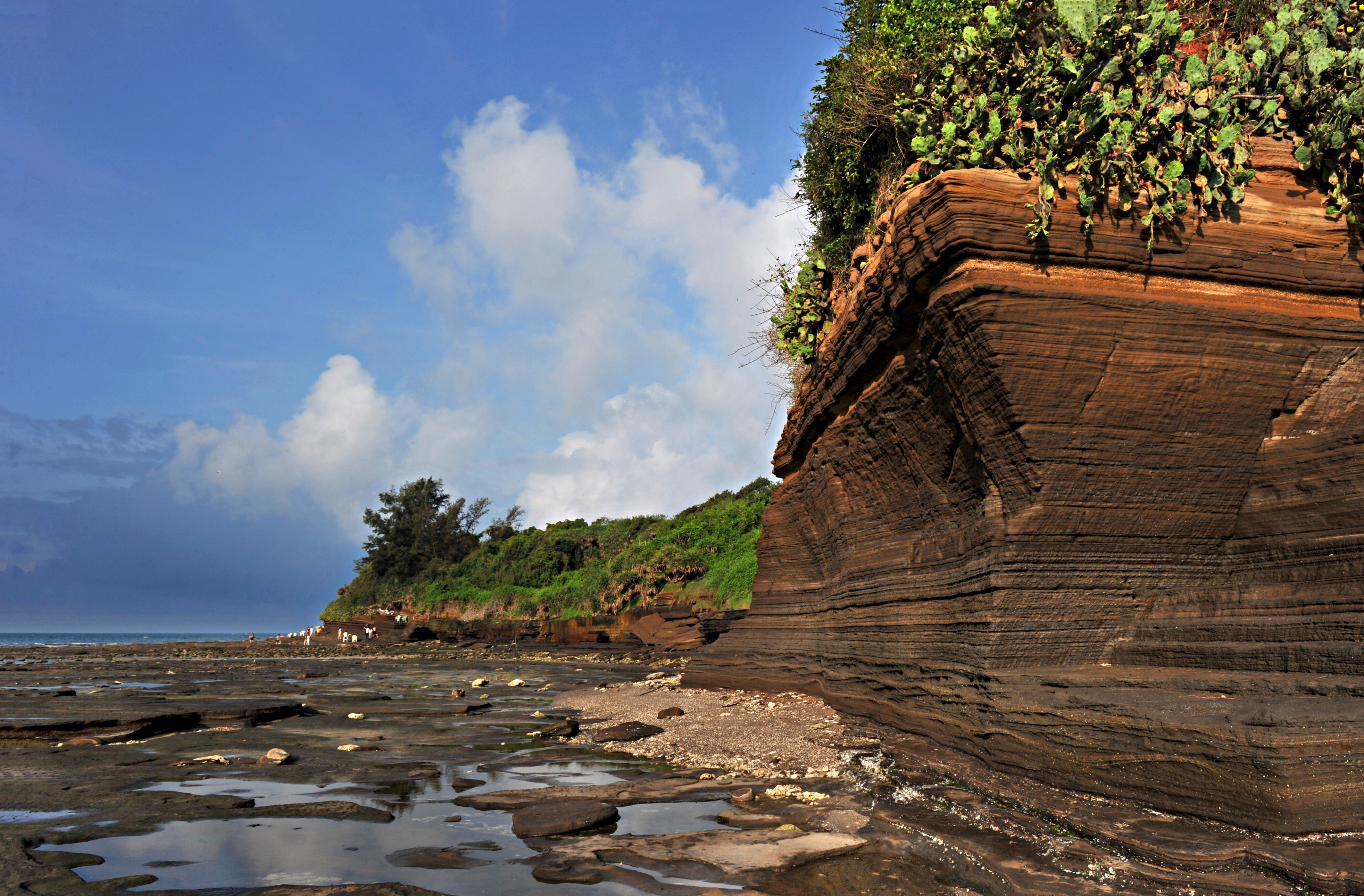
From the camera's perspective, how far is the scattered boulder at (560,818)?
4.68 metres

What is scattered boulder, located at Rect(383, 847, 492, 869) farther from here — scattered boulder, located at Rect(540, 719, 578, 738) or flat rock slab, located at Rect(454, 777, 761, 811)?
scattered boulder, located at Rect(540, 719, 578, 738)

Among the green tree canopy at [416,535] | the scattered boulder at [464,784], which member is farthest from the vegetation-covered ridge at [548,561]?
the scattered boulder at [464,784]

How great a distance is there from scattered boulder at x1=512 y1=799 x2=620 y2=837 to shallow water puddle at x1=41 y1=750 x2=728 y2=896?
0.33 feet

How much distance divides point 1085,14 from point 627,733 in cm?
796

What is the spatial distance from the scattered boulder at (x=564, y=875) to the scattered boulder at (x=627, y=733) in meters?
4.61

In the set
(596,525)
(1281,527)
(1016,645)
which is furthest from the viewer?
(596,525)

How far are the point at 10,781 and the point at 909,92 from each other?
37.9ft

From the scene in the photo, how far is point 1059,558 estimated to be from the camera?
6016 millimetres

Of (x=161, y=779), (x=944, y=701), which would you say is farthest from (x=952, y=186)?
(x=161, y=779)

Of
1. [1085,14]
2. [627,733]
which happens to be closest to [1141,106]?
[1085,14]

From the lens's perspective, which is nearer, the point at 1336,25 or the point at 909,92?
the point at 1336,25

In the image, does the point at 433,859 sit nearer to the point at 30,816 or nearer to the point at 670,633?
the point at 30,816

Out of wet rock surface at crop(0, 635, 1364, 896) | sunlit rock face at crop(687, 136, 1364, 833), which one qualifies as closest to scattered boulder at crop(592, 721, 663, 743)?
wet rock surface at crop(0, 635, 1364, 896)

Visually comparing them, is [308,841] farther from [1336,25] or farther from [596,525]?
[596,525]
